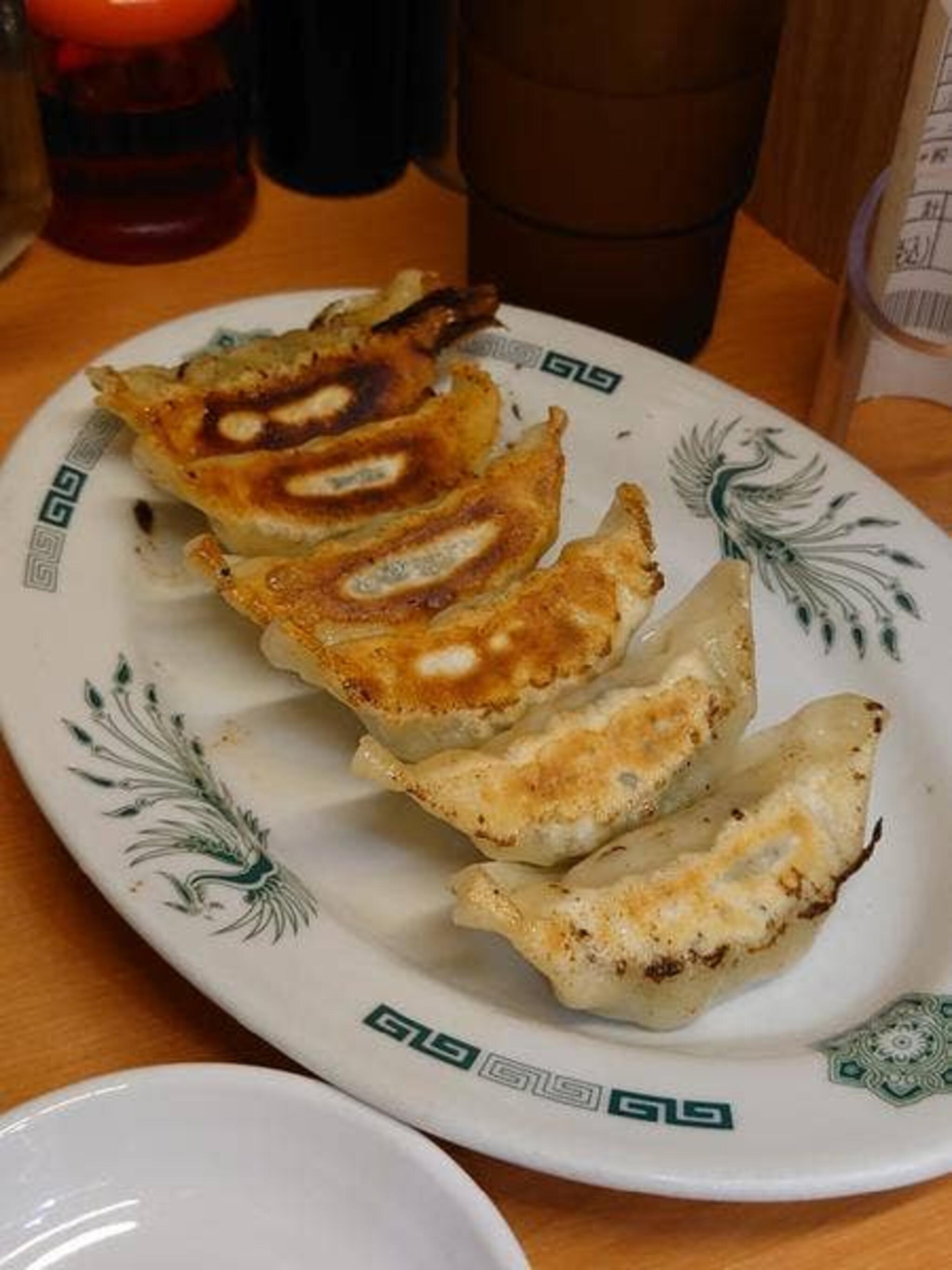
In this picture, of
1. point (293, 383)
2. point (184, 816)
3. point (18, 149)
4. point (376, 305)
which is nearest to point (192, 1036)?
point (184, 816)

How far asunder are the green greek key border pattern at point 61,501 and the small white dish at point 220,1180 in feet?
1.37

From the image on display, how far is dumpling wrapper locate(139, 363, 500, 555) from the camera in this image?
105 centimetres

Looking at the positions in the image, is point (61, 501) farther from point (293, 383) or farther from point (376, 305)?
point (376, 305)

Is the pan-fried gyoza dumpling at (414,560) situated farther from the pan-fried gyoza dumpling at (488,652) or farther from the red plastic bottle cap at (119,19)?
the red plastic bottle cap at (119,19)

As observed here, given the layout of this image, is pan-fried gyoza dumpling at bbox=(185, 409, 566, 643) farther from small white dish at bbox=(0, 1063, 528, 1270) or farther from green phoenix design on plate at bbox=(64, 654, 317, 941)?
small white dish at bbox=(0, 1063, 528, 1270)

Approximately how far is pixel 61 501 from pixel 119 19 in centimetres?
43

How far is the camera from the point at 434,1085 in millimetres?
729

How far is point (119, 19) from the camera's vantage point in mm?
1232

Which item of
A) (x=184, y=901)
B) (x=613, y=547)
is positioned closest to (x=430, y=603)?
(x=613, y=547)

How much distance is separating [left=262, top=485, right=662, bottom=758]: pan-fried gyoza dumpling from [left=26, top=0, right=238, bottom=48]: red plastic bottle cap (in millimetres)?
567

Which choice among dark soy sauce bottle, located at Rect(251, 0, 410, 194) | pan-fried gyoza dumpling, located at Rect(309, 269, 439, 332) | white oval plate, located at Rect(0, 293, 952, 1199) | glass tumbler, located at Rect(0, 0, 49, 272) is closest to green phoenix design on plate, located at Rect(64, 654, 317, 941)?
white oval plate, located at Rect(0, 293, 952, 1199)

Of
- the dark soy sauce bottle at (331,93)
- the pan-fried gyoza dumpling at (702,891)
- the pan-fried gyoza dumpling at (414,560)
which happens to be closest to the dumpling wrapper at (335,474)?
the pan-fried gyoza dumpling at (414,560)

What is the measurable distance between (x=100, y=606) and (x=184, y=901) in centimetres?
26

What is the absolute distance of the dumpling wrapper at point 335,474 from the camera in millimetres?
Result: 1047
